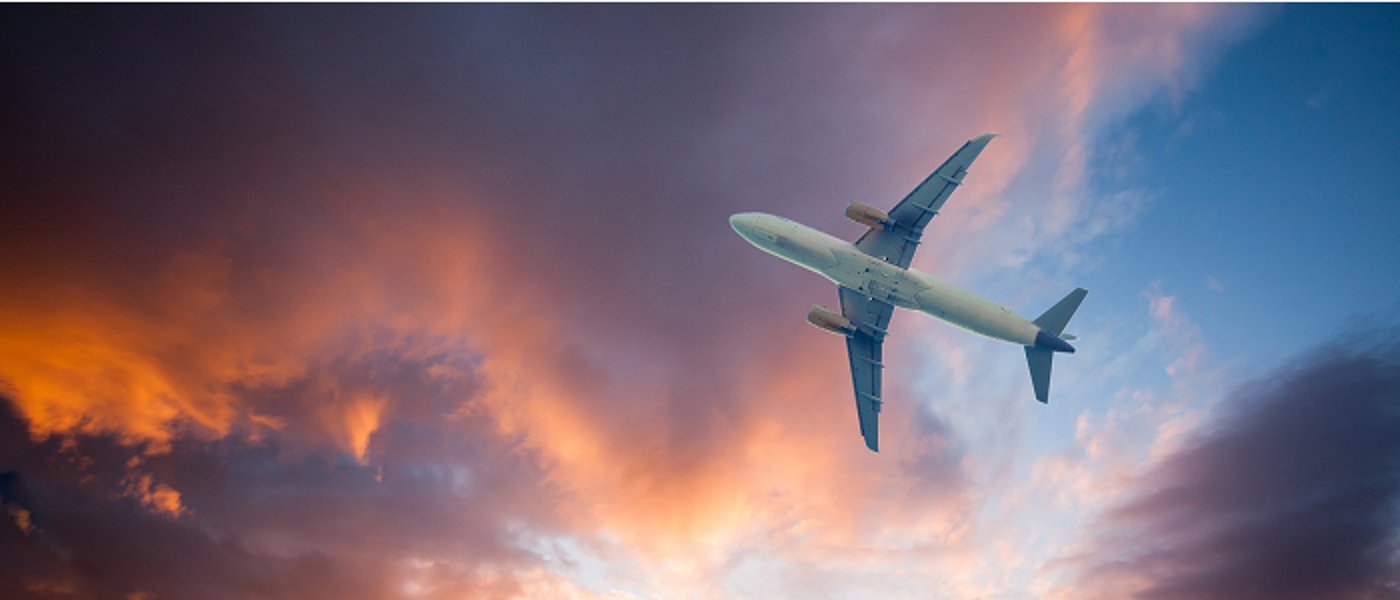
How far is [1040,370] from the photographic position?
4616 cm

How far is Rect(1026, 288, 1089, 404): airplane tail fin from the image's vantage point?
44.7 metres

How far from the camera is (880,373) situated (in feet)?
171

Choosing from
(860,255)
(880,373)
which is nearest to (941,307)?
(860,255)

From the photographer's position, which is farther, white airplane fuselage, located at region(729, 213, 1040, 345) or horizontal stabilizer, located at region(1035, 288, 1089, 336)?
horizontal stabilizer, located at region(1035, 288, 1089, 336)

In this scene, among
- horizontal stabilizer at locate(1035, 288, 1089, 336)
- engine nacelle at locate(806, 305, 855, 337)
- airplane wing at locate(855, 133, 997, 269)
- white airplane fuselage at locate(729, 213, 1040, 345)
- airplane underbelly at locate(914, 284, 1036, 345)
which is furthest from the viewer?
engine nacelle at locate(806, 305, 855, 337)

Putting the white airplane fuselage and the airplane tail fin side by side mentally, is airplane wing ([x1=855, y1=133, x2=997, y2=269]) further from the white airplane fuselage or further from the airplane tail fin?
the airplane tail fin

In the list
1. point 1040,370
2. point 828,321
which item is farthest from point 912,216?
point 1040,370

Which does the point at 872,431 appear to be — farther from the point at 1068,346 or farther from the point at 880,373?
the point at 1068,346

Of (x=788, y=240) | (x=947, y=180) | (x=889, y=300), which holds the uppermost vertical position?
(x=947, y=180)

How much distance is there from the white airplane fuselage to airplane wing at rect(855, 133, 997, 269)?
1.30 metres

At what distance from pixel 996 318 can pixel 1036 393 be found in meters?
9.25

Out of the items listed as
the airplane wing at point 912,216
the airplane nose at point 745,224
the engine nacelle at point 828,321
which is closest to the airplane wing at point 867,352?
the engine nacelle at point 828,321

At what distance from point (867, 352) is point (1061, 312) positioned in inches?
664

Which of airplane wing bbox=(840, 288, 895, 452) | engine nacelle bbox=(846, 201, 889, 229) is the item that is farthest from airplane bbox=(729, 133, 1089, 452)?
airplane wing bbox=(840, 288, 895, 452)
